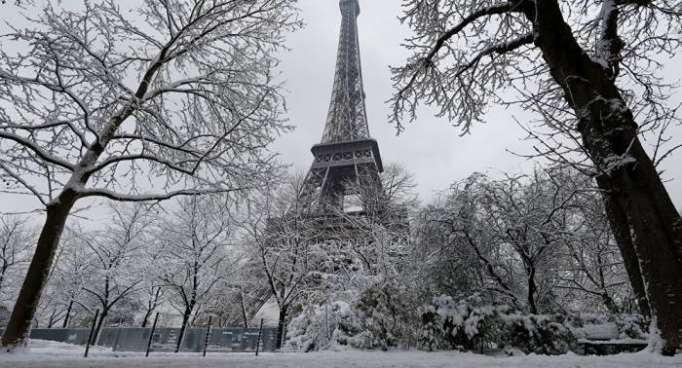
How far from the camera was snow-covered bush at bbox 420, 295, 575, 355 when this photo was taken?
7609 mm

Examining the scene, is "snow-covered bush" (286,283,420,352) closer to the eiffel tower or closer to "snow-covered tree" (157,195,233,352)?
the eiffel tower

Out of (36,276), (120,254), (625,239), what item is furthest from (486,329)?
(120,254)

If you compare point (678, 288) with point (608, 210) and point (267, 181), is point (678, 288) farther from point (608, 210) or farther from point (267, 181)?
point (267, 181)

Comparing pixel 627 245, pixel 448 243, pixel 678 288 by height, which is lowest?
pixel 678 288

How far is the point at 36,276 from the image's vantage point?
19.9ft

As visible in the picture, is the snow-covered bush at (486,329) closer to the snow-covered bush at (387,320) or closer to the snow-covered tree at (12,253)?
the snow-covered bush at (387,320)

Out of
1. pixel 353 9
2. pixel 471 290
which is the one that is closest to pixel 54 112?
pixel 471 290

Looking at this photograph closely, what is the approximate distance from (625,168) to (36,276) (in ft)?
28.5

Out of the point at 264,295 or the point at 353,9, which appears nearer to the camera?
the point at 264,295

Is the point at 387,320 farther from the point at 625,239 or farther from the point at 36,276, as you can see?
the point at 36,276

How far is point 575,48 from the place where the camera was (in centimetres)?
459

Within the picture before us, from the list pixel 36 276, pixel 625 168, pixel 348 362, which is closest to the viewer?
pixel 625 168

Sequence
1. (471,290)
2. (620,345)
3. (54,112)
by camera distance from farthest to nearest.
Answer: (471,290) < (54,112) < (620,345)

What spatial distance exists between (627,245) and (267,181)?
6.41m
